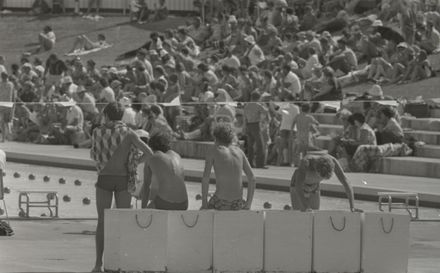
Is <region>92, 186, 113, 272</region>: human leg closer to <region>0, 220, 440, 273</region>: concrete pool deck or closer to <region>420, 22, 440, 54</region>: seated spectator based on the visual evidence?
<region>0, 220, 440, 273</region>: concrete pool deck

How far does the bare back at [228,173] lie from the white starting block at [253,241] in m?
0.70

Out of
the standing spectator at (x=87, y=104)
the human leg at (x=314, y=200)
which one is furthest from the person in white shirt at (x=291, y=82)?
the human leg at (x=314, y=200)

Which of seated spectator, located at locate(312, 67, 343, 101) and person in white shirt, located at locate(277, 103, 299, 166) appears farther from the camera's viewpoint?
seated spectator, located at locate(312, 67, 343, 101)

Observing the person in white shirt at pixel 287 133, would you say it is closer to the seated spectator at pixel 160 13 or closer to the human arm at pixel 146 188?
the human arm at pixel 146 188

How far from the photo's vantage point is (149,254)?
14.0 metres

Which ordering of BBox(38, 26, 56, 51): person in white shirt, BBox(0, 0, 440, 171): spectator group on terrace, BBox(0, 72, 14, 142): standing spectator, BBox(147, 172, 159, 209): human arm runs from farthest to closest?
BBox(38, 26, 56, 51): person in white shirt
BBox(0, 72, 14, 142): standing spectator
BBox(0, 0, 440, 171): spectator group on terrace
BBox(147, 172, 159, 209): human arm

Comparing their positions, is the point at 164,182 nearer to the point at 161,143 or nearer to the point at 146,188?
the point at 146,188

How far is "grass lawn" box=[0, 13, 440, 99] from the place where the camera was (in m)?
42.5

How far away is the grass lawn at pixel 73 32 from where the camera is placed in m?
42.5

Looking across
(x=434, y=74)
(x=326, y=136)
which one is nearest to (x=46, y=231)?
(x=326, y=136)

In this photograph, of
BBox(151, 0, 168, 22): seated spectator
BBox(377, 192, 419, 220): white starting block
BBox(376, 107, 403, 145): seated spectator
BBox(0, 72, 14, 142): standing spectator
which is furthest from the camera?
BBox(151, 0, 168, 22): seated spectator

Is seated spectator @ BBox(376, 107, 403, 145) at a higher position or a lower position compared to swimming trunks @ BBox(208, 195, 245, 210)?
lower

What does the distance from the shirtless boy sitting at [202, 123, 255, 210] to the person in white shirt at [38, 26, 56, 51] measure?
2869 cm

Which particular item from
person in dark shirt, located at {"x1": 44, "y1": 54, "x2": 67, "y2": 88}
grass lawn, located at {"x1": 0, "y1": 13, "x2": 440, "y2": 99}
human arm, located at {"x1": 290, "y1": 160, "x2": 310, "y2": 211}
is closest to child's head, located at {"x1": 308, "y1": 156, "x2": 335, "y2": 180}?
human arm, located at {"x1": 290, "y1": 160, "x2": 310, "y2": 211}
